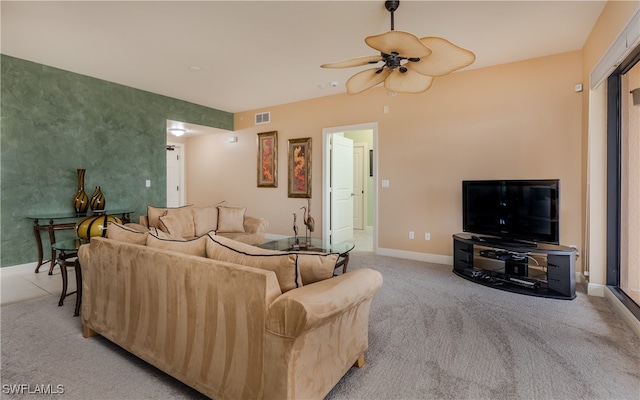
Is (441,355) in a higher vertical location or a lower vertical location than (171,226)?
lower

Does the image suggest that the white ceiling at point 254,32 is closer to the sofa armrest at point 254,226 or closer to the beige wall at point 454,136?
the beige wall at point 454,136

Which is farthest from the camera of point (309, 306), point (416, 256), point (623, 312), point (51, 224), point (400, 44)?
point (416, 256)

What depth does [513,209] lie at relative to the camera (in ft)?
11.3

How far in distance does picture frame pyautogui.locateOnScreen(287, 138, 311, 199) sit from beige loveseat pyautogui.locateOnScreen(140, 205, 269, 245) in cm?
139

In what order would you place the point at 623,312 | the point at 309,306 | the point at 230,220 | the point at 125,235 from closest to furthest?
the point at 309,306 → the point at 125,235 → the point at 623,312 → the point at 230,220

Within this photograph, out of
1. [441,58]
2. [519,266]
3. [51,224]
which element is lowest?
[519,266]

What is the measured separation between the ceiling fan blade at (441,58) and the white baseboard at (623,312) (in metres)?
2.30

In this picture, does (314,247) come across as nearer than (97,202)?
Yes

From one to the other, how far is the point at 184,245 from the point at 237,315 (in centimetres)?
66

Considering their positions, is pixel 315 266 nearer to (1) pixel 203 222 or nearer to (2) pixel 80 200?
(1) pixel 203 222

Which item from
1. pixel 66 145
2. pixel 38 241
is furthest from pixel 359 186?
pixel 38 241

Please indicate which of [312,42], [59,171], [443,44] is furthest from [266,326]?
[59,171]

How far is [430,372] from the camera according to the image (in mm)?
1830

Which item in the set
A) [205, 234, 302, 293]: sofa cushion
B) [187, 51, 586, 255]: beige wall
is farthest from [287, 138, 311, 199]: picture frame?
[205, 234, 302, 293]: sofa cushion
